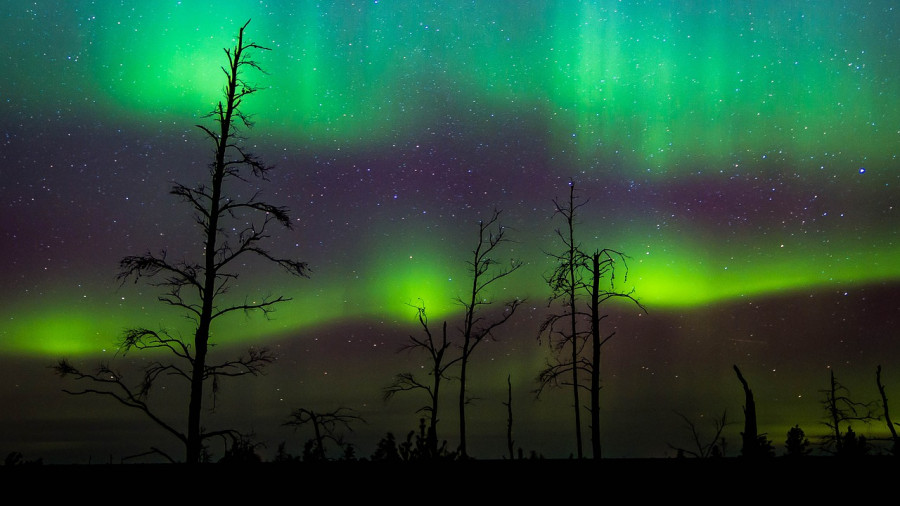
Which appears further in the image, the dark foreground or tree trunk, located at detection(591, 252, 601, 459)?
tree trunk, located at detection(591, 252, 601, 459)

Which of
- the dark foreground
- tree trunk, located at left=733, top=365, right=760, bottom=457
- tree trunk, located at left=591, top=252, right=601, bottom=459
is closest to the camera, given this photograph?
the dark foreground

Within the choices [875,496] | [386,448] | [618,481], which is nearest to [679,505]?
[618,481]

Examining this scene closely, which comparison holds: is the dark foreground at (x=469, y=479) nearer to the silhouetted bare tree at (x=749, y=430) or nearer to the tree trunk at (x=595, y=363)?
the silhouetted bare tree at (x=749, y=430)

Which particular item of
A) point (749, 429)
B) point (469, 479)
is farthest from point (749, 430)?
point (469, 479)

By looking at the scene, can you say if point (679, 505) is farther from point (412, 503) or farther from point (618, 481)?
point (412, 503)

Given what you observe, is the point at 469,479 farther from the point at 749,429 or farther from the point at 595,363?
the point at 595,363

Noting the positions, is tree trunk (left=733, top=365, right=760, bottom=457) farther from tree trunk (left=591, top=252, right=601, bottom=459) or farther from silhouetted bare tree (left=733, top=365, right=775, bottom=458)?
tree trunk (left=591, top=252, right=601, bottom=459)

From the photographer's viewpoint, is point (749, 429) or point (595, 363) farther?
point (595, 363)

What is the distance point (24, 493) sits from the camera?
9.28 meters

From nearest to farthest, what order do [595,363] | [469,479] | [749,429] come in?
[469,479], [749,429], [595,363]

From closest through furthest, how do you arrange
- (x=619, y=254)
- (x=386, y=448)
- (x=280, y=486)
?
(x=280, y=486), (x=386, y=448), (x=619, y=254)

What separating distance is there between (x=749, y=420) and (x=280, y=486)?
814 centimetres

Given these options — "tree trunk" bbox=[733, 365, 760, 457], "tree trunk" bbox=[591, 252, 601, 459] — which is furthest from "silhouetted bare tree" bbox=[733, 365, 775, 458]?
"tree trunk" bbox=[591, 252, 601, 459]

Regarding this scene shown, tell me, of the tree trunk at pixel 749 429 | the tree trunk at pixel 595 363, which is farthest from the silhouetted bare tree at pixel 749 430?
the tree trunk at pixel 595 363
